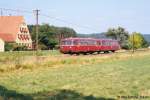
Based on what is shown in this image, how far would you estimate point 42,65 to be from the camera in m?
31.0

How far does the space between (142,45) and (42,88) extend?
120 meters

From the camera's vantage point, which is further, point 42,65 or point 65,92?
point 42,65

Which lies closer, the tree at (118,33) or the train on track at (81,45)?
the train on track at (81,45)

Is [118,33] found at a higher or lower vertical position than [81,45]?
higher

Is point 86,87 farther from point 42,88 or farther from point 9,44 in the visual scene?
point 9,44

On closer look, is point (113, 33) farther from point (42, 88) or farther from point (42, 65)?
point (42, 88)

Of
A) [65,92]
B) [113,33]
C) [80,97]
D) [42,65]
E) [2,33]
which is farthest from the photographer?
[113,33]

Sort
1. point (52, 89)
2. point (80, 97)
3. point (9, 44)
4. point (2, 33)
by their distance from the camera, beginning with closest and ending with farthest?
point (80, 97)
point (52, 89)
point (9, 44)
point (2, 33)

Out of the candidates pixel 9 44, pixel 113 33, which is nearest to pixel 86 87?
pixel 9 44

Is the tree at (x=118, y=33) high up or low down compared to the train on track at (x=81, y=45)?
up

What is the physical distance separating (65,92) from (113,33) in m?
115

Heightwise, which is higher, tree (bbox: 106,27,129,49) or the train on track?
tree (bbox: 106,27,129,49)

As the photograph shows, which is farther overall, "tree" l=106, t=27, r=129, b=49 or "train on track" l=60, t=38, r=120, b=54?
"tree" l=106, t=27, r=129, b=49

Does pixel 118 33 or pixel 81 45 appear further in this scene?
pixel 118 33
